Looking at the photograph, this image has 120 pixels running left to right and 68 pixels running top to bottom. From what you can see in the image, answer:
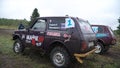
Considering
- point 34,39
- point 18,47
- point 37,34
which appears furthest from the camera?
point 18,47

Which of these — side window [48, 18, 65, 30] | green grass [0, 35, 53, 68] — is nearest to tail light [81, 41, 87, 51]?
side window [48, 18, 65, 30]

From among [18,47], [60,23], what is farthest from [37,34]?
[18,47]

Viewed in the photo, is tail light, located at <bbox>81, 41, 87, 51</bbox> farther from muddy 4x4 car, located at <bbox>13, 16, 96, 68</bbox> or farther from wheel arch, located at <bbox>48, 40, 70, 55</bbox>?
wheel arch, located at <bbox>48, 40, 70, 55</bbox>

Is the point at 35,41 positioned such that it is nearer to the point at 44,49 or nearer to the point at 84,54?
the point at 44,49

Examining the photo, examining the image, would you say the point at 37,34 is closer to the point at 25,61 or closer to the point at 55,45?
the point at 55,45

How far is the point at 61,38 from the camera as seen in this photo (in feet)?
22.2

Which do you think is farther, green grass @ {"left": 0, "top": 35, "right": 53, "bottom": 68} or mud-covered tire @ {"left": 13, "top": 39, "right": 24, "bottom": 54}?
mud-covered tire @ {"left": 13, "top": 39, "right": 24, "bottom": 54}

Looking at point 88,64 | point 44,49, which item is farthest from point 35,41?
point 88,64

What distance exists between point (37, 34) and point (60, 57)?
157cm

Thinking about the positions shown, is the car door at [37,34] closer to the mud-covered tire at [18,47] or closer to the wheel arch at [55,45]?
the wheel arch at [55,45]

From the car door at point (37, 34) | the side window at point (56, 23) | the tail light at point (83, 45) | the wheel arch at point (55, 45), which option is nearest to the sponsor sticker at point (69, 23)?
the side window at point (56, 23)

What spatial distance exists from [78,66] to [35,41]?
85.4 inches

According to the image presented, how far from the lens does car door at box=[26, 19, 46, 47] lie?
24.6ft

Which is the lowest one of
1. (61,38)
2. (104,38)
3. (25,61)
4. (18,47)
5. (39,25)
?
(25,61)
